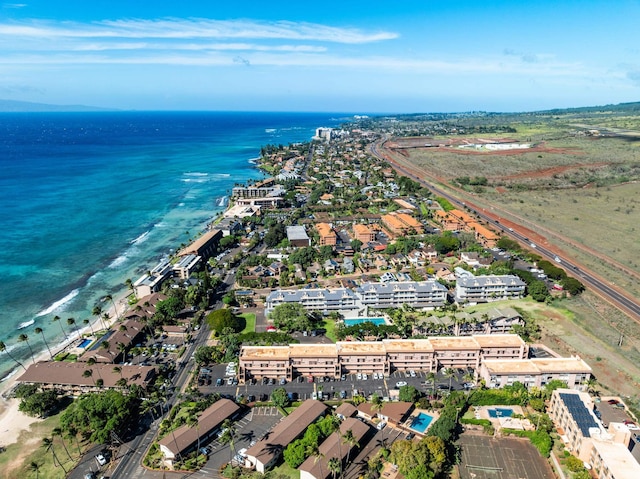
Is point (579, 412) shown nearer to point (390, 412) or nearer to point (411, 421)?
point (411, 421)

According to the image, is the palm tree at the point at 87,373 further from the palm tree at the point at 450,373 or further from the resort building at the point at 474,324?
the resort building at the point at 474,324

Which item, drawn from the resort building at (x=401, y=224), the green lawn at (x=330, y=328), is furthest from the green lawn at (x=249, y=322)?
the resort building at (x=401, y=224)

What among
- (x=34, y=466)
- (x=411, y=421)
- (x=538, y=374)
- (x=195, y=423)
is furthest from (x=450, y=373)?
(x=34, y=466)

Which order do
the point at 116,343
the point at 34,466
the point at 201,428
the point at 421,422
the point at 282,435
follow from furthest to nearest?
the point at 116,343 → the point at 421,422 → the point at 201,428 → the point at 282,435 → the point at 34,466

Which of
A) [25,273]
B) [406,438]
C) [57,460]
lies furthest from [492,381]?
[25,273]

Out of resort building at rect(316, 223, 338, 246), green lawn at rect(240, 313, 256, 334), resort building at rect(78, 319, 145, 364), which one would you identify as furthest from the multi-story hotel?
resort building at rect(316, 223, 338, 246)

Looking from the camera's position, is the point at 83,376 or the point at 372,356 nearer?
the point at 83,376

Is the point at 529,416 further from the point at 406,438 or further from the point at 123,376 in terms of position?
the point at 123,376
